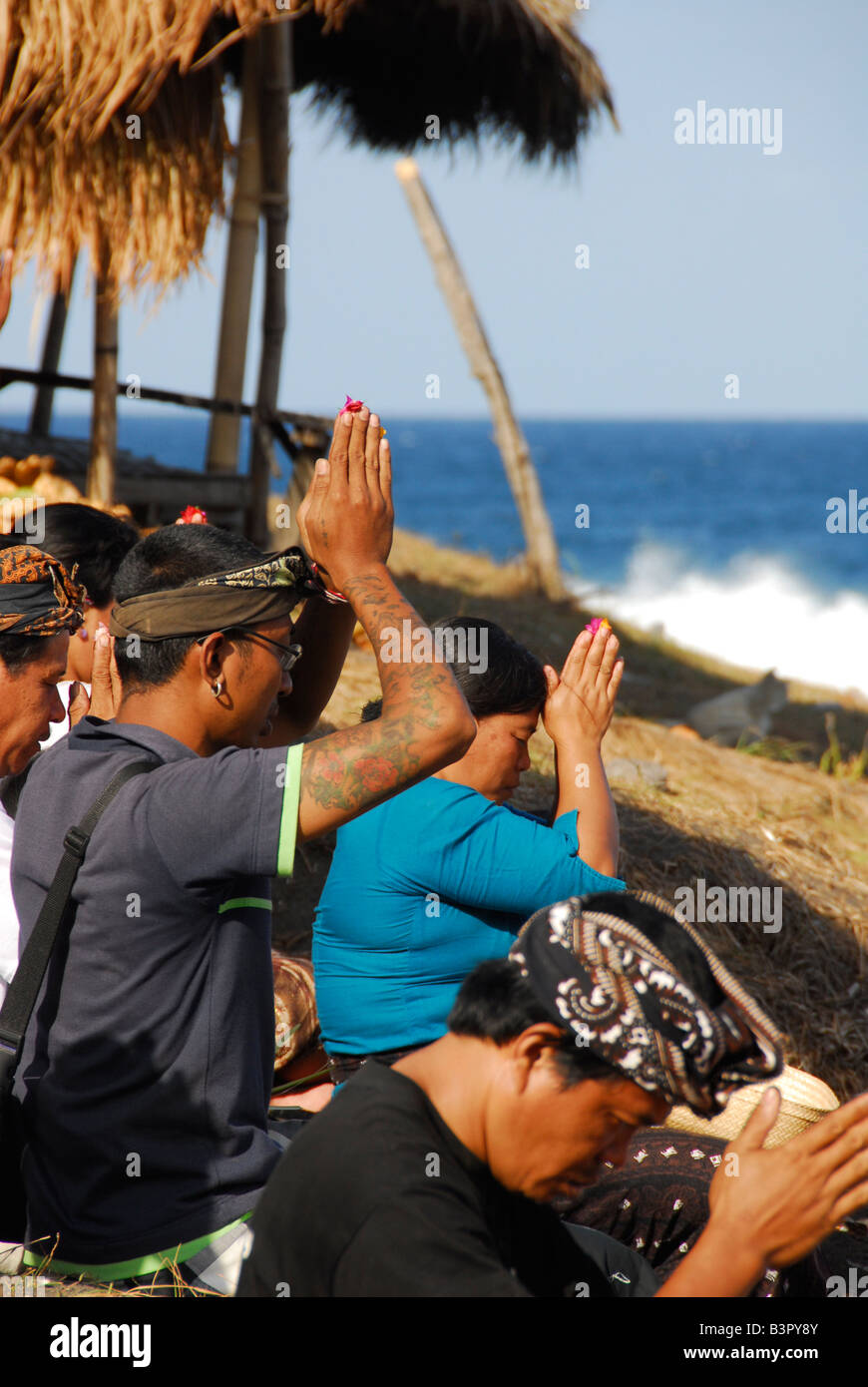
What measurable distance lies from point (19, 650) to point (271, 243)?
5.75m

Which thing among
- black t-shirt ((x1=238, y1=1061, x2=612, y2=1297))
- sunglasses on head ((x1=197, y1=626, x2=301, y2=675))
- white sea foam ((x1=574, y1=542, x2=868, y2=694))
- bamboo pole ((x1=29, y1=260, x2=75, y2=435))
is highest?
bamboo pole ((x1=29, y1=260, x2=75, y2=435))

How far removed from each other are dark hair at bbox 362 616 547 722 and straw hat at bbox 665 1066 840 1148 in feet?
3.46

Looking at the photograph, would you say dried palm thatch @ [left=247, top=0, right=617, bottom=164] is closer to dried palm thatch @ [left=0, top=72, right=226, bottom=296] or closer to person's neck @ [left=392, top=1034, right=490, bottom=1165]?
dried palm thatch @ [left=0, top=72, right=226, bottom=296]

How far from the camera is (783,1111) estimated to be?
2.95 metres

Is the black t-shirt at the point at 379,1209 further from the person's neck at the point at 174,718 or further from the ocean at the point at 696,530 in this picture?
the ocean at the point at 696,530

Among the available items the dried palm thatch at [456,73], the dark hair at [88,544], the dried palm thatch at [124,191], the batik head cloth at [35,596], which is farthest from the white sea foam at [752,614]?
Result: the batik head cloth at [35,596]

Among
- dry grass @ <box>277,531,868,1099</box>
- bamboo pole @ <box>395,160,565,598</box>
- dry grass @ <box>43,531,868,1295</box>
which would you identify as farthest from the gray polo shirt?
bamboo pole @ <box>395,160,565,598</box>

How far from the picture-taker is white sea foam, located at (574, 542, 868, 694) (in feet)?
72.1

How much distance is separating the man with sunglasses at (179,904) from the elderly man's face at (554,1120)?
1.57 ft

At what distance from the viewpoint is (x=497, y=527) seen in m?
54.8

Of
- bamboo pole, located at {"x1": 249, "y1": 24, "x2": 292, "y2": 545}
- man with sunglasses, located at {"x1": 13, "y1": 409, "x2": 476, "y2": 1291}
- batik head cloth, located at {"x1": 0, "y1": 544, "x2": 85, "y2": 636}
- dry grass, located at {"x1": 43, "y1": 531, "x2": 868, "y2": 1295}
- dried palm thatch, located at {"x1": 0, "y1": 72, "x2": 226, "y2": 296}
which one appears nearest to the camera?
man with sunglasses, located at {"x1": 13, "y1": 409, "x2": 476, "y2": 1291}

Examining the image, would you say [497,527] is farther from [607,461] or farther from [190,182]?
[190,182]
